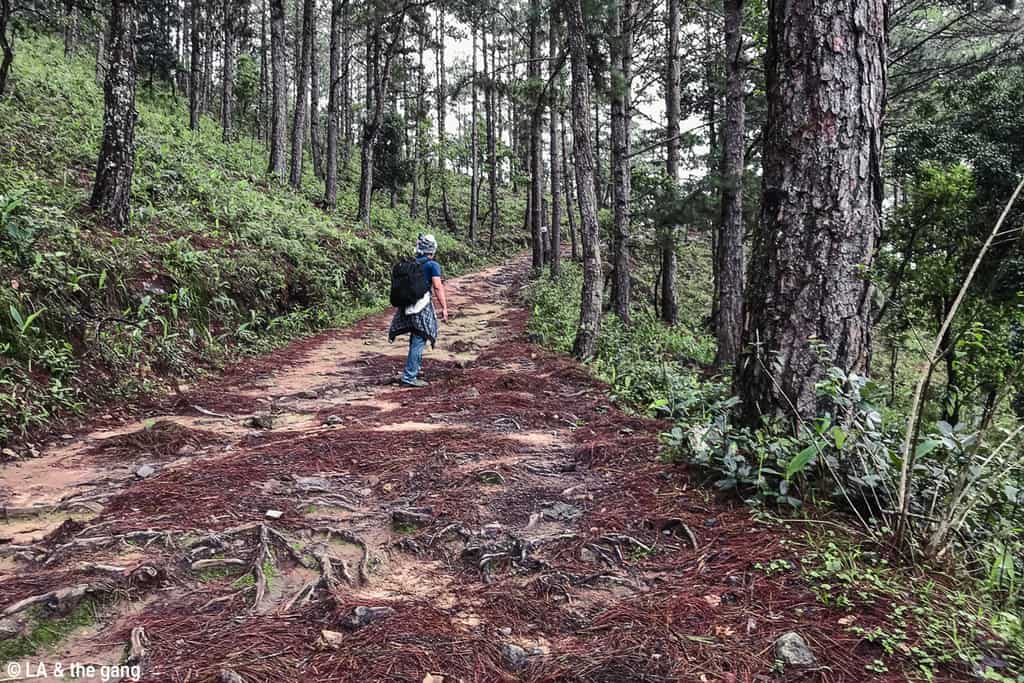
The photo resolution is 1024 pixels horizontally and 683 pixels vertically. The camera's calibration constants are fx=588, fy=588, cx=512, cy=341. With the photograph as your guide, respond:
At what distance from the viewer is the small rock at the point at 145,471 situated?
3.78 m

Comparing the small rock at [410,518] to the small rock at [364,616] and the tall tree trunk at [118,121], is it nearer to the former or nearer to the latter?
the small rock at [364,616]

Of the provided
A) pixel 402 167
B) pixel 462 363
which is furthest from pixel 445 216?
pixel 462 363

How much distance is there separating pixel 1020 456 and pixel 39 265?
25.8 ft

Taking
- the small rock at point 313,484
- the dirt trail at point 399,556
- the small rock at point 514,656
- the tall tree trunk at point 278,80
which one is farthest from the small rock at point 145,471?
the tall tree trunk at point 278,80

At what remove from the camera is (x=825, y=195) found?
3.09m

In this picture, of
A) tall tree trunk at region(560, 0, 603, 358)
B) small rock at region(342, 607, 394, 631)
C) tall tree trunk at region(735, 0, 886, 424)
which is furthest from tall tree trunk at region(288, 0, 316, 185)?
small rock at region(342, 607, 394, 631)

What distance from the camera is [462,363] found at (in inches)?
327

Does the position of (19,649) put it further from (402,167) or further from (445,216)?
(445,216)

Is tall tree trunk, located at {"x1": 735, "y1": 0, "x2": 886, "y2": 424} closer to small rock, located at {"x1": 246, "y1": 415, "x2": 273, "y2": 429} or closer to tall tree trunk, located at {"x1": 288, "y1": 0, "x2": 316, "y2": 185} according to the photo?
small rock, located at {"x1": 246, "y1": 415, "x2": 273, "y2": 429}

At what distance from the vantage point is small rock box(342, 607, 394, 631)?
2.21 m

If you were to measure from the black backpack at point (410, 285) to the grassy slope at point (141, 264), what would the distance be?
2.63m

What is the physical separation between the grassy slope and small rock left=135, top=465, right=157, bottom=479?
4.42ft

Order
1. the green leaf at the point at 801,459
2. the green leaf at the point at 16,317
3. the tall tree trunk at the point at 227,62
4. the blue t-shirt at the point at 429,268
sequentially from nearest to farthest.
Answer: the green leaf at the point at 801,459 < the green leaf at the point at 16,317 < the blue t-shirt at the point at 429,268 < the tall tree trunk at the point at 227,62

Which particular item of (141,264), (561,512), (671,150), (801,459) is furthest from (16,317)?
(671,150)
